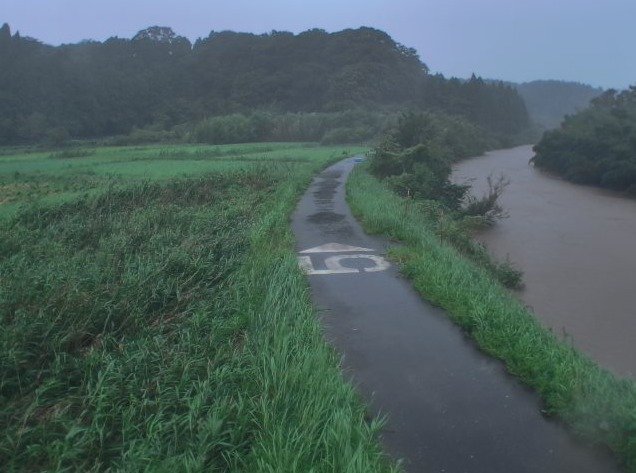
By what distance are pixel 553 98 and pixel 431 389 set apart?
105 meters

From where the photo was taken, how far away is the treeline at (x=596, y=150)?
27250 millimetres

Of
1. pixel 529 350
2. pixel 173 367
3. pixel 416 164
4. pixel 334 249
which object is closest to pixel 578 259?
pixel 334 249

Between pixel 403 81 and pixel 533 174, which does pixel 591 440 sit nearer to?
pixel 533 174

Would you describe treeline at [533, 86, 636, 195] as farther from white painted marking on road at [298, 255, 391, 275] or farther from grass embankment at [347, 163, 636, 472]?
white painted marking on road at [298, 255, 391, 275]

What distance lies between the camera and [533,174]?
34.7m

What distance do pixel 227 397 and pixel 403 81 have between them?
6816 cm

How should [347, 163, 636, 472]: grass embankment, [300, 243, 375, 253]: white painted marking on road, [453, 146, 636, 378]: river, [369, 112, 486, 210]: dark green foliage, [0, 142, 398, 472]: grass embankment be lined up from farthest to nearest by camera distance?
[369, 112, 486, 210]: dark green foliage → [300, 243, 375, 253]: white painted marking on road → [453, 146, 636, 378]: river → [347, 163, 636, 472]: grass embankment → [0, 142, 398, 472]: grass embankment

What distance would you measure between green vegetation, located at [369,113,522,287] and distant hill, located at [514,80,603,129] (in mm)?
65085

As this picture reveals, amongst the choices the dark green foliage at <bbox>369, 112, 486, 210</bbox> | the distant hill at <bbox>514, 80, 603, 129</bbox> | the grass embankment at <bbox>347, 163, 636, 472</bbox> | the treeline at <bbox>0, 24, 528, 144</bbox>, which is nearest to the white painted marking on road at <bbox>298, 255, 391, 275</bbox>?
the grass embankment at <bbox>347, 163, 636, 472</bbox>

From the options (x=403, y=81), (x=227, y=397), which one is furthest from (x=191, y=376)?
(x=403, y=81)

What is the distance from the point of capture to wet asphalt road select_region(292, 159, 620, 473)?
4234mm

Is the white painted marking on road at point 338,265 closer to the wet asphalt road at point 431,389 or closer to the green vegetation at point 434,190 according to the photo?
the wet asphalt road at point 431,389

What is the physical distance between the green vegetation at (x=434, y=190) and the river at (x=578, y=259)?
25.3 inches

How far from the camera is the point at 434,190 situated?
821 inches
